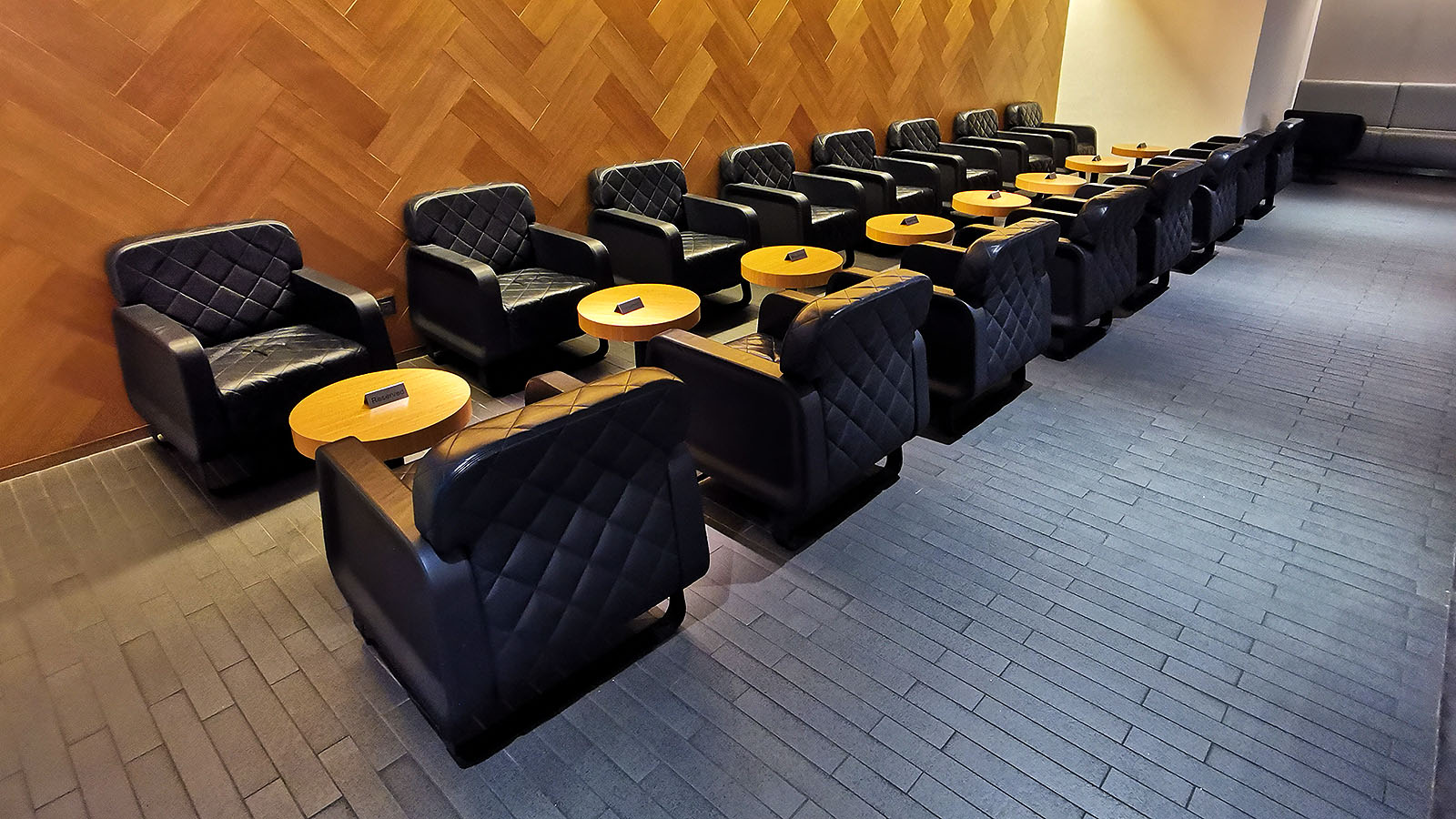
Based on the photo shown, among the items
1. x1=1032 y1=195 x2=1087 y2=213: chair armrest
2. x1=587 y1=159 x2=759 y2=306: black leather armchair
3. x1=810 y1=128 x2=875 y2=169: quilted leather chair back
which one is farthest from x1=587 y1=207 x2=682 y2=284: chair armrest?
x1=1032 y1=195 x2=1087 y2=213: chair armrest

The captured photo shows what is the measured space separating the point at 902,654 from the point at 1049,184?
5092 millimetres

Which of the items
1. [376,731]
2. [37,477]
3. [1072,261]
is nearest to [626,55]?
[1072,261]

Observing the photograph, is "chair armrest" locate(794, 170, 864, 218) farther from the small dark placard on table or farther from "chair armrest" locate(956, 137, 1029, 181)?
the small dark placard on table

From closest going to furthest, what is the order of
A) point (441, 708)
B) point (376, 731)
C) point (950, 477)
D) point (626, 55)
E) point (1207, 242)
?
point (441, 708) → point (376, 731) → point (950, 477) → point (626, 55) → point (1207, 242)

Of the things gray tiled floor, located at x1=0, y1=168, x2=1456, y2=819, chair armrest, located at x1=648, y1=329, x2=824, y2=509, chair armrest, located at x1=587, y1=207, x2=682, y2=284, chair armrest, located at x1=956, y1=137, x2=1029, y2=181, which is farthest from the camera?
chair armrest, located at x1=956, y1=137, x2=1029, y2=181

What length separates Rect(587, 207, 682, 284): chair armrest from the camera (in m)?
4.39

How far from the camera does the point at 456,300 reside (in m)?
3.84

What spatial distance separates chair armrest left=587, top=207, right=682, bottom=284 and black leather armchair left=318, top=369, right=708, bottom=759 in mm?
2442

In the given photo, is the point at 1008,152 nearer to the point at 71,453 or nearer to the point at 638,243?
the point at 638,243

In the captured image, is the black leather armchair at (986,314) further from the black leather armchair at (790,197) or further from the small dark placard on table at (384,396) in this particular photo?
the small dark placard on table at (384,396)

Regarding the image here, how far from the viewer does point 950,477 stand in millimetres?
3158

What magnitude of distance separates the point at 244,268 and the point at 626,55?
2.50 m

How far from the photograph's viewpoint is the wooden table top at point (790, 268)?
4184 millimetres

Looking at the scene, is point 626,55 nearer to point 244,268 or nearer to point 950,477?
point 244,268
